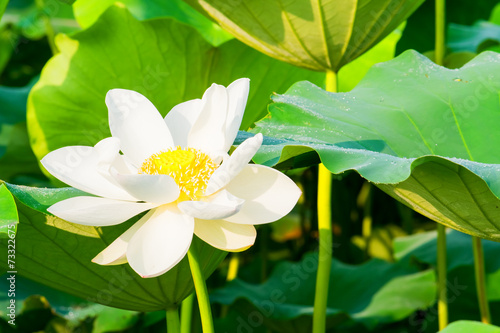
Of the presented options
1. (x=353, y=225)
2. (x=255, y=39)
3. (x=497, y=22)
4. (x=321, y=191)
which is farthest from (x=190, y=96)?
(x=353, y=225)

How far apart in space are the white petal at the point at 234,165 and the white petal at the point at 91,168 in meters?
0.09

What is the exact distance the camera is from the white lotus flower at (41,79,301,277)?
0.59 meters

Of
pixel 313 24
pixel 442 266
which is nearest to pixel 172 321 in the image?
pixel 313 24

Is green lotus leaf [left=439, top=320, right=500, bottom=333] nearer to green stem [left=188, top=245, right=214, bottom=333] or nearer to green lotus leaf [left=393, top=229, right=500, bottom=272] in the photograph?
green stem [left=188, top=245, right=214, bottom=333]

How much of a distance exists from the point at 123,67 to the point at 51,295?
1.97 ft

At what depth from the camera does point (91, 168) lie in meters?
0.65

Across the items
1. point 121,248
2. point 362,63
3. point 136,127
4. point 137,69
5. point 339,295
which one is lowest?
point 339,295

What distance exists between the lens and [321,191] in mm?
1000

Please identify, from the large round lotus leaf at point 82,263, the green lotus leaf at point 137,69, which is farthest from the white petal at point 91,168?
the green lotus leaf at point 137,69

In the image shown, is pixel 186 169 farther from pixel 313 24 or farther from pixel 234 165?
pixel 313 24

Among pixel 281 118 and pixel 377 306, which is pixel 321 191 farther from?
pixel 377 306

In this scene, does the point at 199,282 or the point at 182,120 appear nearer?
the point at 199,282

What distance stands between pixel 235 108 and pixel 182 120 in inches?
4.6

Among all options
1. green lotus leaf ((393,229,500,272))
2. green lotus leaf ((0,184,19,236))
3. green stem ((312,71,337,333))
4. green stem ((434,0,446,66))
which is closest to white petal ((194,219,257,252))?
green lotus leaf ((0,184,19,236))
